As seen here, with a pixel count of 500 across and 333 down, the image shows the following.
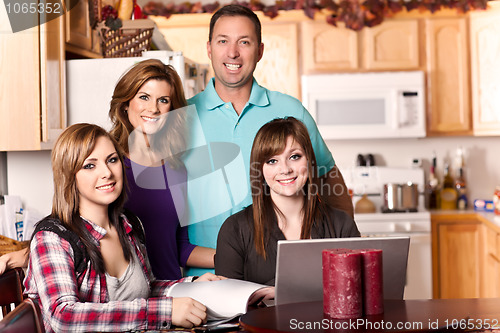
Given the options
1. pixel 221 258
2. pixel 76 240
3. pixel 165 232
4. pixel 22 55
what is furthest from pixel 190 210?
pixel 22 55

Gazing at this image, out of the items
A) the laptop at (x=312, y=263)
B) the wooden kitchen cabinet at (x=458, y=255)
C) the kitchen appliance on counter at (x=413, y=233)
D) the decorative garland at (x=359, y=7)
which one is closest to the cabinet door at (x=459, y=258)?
the wooden kitchen cabinet at (x=458, y=255)

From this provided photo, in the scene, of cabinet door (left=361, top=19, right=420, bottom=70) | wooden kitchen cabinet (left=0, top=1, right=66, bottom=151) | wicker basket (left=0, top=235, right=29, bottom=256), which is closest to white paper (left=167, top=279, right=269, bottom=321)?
wicker basket (left=0, top=235, right=29, bottom=256)

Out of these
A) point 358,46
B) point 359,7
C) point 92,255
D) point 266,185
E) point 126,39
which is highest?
point 359,7

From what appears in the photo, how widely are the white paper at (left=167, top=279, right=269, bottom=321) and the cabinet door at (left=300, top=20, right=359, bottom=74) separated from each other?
305 centimetres

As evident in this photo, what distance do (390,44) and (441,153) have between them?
0.95 meters

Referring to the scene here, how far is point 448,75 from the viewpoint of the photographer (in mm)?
4207

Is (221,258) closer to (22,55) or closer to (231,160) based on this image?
(231,160)

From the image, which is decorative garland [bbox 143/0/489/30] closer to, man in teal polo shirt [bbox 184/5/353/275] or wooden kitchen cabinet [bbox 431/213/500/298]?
wooden kitchen cabinet [bbox 431/213/500/298]

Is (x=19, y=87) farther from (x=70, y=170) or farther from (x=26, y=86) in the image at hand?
(x=70, y=170)

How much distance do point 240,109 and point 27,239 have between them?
93 centimetres

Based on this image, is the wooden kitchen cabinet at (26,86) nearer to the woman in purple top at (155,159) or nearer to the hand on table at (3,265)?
the woman in purple top at (155,159)

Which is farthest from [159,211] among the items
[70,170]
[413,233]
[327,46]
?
[327,46]

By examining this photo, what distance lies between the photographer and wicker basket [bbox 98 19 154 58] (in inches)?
98.3

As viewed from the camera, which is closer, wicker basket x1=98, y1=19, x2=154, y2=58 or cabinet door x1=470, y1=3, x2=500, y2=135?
wicker basket x1=98, y1=19, x2=154, y2=58
